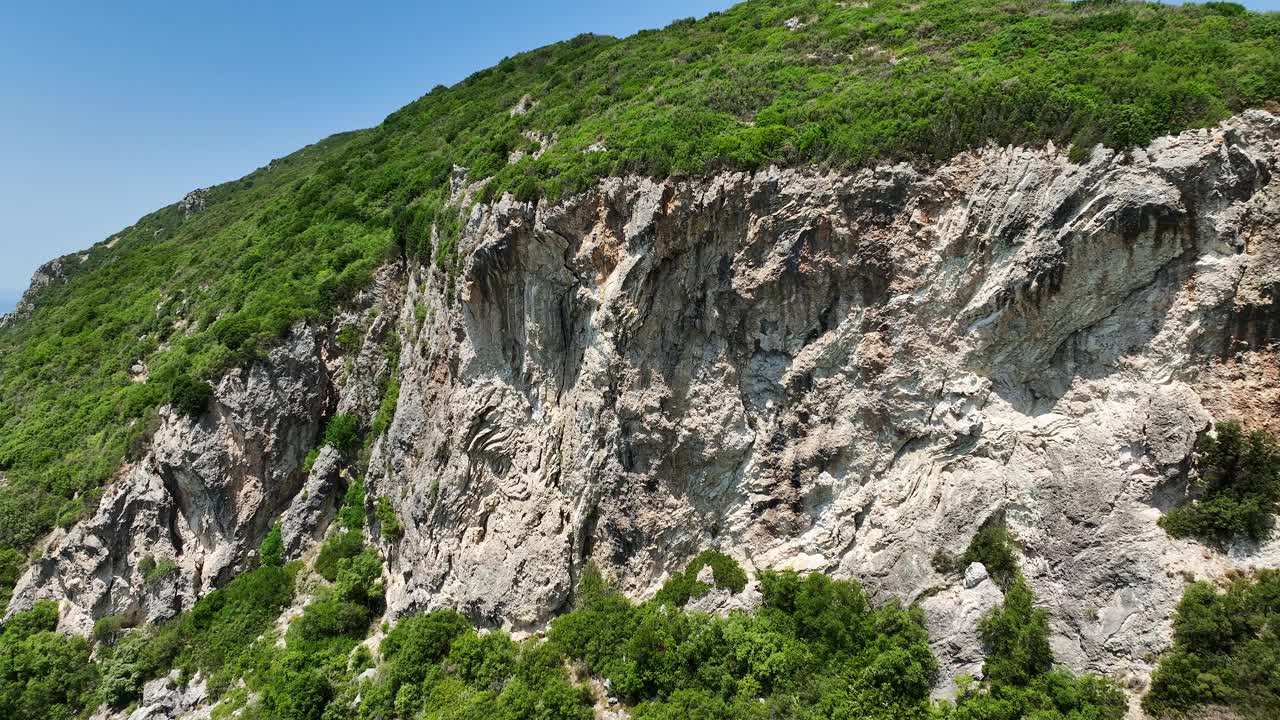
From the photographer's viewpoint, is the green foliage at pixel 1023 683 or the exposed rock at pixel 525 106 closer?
the green foliage at pixel 1023 683

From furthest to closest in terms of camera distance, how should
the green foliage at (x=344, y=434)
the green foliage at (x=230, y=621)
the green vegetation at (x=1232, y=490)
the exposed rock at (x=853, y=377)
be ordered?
1. the green foliage at (x=344, y=434)
2. the green foliage at (x=230, y=621)
3. the exposed rock at (x=853, y=377)
4. the green vegetation at (x=1232, y=490)

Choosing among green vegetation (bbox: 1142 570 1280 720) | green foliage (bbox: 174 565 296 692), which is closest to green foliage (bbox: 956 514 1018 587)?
green vegetation (bbox: 1142 570 1280 720)

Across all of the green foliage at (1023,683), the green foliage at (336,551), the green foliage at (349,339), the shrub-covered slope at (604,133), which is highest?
the shrub-covered slope at (604,133)

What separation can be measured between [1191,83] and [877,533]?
13622mm

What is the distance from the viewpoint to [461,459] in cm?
2230

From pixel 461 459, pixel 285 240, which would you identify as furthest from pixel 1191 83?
pixel 285 240

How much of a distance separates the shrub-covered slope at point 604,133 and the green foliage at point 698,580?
12.3 metres

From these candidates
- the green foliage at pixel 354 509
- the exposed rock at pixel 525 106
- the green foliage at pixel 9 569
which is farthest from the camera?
the exposed rock at pixel 525 106

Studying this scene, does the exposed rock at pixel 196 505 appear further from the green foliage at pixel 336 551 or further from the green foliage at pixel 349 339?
the green foliage at pixel 336 551

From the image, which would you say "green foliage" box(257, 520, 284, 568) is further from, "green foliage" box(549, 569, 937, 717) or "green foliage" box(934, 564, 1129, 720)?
"green foliage" box(934, 564, 1129, 720)

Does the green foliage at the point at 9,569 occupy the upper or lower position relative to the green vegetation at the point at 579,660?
upper

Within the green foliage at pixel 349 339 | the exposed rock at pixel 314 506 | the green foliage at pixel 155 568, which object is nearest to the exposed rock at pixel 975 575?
the exposed rock at pixel 314 506

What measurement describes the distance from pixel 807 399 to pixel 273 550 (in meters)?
23.9

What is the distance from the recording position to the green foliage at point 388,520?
78.4 ft
